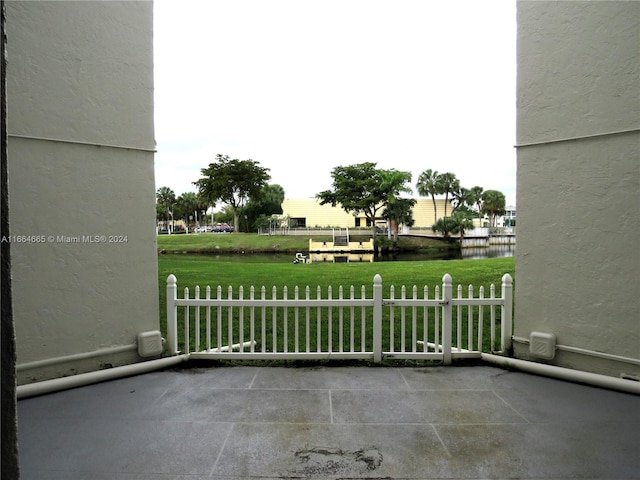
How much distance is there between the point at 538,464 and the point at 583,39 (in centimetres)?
395

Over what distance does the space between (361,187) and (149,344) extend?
132ft

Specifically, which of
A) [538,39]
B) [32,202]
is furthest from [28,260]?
[538,39]

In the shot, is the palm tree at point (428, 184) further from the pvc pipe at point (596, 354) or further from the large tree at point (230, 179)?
the pvc pipe at point (596, 354)

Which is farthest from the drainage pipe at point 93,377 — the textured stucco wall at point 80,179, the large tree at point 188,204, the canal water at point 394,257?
the large tree at point 188,204

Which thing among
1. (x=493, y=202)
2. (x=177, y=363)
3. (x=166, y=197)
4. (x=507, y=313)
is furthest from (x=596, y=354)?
(x=166, y=197)

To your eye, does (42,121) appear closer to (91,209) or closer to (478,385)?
(91,209)

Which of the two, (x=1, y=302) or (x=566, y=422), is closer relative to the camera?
(x=1, y=302)

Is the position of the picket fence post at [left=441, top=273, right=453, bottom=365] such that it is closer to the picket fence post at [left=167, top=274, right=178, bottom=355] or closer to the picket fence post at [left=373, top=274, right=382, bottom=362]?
the picket fence post at [left=373, top=274, right=382, bottom=362]

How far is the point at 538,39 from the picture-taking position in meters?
4.11

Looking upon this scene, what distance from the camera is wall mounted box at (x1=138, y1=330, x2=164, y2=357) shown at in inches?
164

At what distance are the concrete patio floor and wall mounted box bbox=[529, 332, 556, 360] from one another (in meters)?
0.27

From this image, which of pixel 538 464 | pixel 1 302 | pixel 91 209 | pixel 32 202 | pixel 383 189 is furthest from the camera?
pixel 383 189

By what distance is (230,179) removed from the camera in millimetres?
49719

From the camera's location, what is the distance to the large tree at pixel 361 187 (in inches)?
1647
